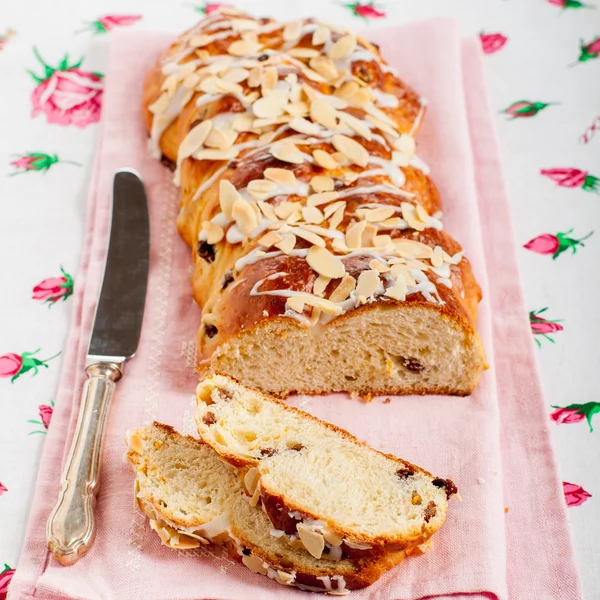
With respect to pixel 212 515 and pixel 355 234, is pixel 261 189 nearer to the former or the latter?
pixel 355 234

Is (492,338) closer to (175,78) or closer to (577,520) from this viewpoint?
(577,520)

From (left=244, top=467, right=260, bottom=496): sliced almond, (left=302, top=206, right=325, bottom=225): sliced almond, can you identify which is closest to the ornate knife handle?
(left=244, top=467, right=260, bottom=496): sliced almond

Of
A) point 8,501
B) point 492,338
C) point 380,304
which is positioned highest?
point 380,304

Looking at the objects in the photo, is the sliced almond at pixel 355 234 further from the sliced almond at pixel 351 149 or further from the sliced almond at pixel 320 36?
the sliced almond at pixel 320 36

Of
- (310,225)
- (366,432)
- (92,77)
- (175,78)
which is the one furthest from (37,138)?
(366,432)

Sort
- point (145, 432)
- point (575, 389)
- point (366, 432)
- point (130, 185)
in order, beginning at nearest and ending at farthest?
point (145, 432), point (366, 432), point (575, 389), point (130, 185)

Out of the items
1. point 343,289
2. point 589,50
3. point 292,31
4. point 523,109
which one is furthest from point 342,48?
point 589,50
